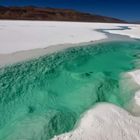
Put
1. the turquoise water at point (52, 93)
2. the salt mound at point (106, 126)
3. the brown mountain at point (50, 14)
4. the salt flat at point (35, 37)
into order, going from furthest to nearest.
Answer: the brown mountain at point (50, 14)
the salt flat at point (35, 37)
the turquoise water at point (52, 93)
the salt mound at point (106, 126)

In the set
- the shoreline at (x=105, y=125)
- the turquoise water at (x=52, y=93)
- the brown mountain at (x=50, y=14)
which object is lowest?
the brown mountain at (x=50, y=14)

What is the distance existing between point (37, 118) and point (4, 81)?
67.6 inches

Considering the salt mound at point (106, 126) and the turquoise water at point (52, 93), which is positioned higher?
the salt mound at point (106, 126)

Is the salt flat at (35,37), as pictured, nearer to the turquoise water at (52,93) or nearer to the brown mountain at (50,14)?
the turquoise water at (52,93)

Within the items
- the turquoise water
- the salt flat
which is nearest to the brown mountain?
the salt flat

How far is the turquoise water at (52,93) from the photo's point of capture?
3498mm

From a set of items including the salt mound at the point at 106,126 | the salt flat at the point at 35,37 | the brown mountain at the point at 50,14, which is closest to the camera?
the salt mound at the point at 106,126

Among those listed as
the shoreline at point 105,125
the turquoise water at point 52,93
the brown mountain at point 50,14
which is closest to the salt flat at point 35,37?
the turquoise water at point 52,93

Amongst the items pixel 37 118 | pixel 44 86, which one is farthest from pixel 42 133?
pixel 44 86

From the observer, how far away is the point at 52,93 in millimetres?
4855

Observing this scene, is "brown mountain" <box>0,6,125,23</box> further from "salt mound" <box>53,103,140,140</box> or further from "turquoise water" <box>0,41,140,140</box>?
"salt mound" <box>53,103,140,140</box>

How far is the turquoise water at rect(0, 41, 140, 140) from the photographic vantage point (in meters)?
3.50

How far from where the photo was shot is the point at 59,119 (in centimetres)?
370

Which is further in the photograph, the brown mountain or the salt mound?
the brown mountain
